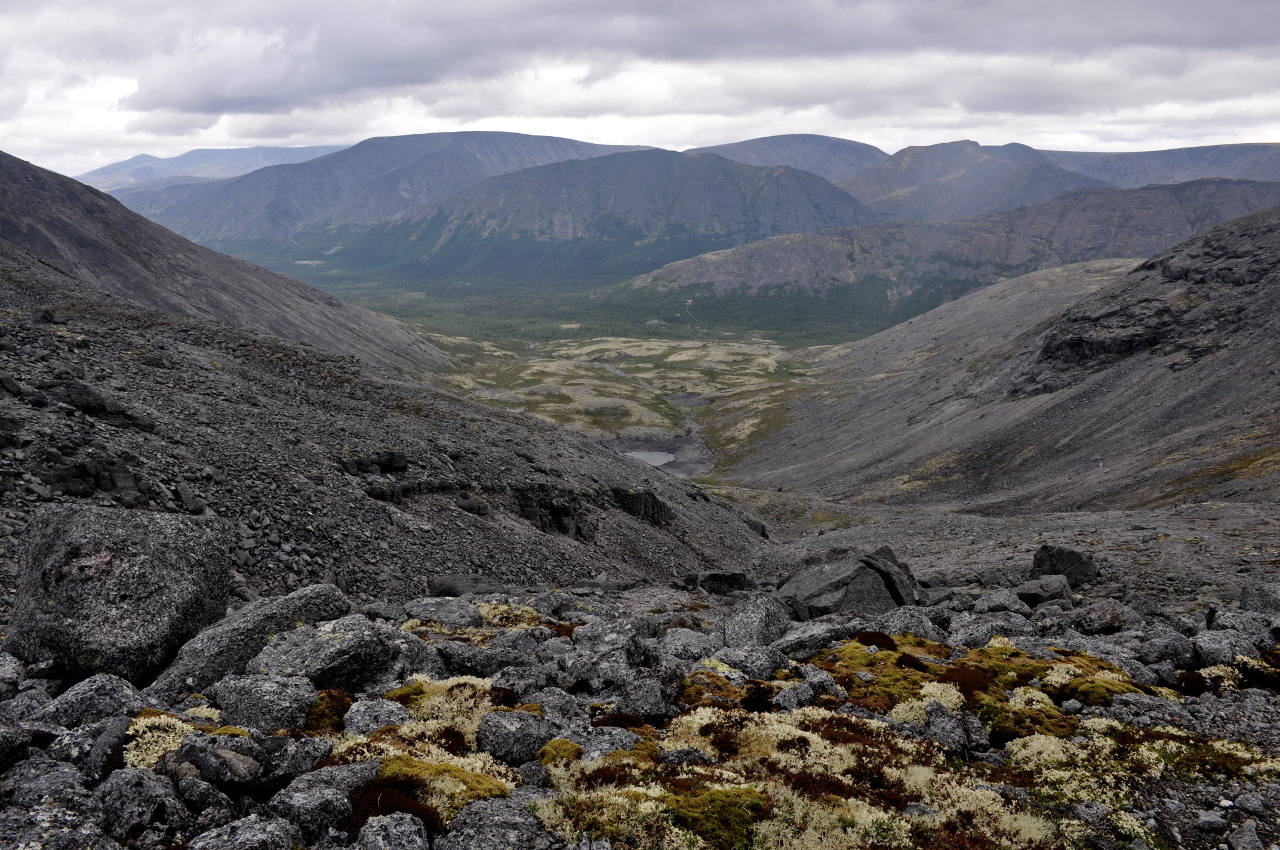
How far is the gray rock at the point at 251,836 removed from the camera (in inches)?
459

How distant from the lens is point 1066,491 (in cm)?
8744

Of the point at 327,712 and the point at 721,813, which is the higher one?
the point at 327,712

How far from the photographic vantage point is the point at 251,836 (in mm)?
11875

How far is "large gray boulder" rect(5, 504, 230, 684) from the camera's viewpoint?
19.8 m

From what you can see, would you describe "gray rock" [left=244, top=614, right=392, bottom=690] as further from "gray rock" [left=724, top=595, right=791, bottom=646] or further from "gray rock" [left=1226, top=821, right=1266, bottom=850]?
"gray rock" [left=1226, top=821, right=1266, bottom=850]

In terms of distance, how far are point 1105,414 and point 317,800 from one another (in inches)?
5011

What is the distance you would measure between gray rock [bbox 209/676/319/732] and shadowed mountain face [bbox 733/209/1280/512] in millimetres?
74418

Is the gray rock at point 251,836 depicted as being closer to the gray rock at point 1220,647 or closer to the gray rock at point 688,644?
the gray rock at point 688,644

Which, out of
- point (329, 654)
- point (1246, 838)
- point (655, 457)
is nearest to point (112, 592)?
point (329, 654)

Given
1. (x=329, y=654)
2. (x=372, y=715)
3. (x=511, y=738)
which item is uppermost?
(x=329, y=654)

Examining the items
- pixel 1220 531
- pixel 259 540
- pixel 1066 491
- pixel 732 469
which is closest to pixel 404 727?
pixel 259 540

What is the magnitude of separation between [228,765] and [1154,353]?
492 ft

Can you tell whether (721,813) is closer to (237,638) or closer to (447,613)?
(237,638)

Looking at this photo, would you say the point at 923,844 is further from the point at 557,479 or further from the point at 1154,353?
the point at 1154,353
